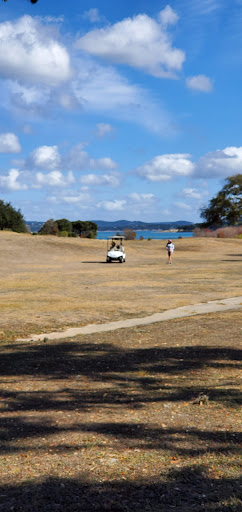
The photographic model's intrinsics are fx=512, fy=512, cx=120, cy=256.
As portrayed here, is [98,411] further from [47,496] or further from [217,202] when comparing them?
[217,202]

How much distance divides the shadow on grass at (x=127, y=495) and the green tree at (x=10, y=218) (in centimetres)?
7986

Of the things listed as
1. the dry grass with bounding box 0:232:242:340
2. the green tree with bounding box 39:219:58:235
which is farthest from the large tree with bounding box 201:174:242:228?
the dry grass with bounding box 0:232:242:340

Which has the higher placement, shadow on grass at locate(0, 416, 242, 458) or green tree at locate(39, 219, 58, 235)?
green tree at locate(39, 219, 58, 235)

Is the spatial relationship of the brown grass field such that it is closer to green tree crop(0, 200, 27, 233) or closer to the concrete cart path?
the concrete cart path

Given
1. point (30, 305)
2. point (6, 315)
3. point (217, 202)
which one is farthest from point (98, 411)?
point (217, 202)

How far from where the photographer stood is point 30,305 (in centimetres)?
1703

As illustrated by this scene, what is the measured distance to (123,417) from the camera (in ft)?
20.4

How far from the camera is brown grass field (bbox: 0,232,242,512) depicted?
4336mm

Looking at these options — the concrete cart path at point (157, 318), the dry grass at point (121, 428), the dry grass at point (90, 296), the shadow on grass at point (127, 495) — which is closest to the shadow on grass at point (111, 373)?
the dry grass at point (121, 428)

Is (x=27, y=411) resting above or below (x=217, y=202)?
below

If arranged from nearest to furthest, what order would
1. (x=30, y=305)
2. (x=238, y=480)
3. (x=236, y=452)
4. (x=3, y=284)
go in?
(x=238, y=480), (x=236, y=452), (x=30, y=305), (x=3, y=284)

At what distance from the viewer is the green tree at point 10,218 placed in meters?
Answer: 82.4

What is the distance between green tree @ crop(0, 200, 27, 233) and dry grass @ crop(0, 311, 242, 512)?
74.2 metres

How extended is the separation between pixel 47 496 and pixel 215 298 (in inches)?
595
